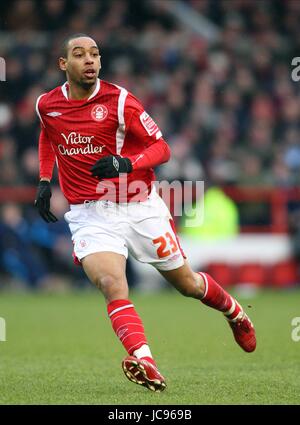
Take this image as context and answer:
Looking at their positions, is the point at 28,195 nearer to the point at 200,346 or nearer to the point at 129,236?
the point at 200,346

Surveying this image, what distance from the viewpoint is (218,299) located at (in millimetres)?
7191

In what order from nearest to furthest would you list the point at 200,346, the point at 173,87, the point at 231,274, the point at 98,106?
the point at 98,106, the point at 200,346, the point at 231,274, the point at 173,87

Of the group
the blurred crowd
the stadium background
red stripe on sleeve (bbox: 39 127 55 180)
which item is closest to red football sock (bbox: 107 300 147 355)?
red stripe on sleeve (bbox: 39 127 55 180)

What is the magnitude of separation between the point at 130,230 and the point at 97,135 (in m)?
0.63

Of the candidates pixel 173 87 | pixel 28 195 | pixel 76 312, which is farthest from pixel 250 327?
pixel 173 87

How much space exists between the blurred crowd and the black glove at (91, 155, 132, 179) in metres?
8.59

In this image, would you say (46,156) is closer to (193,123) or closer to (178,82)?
(193,123)

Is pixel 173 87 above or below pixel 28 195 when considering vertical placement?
above

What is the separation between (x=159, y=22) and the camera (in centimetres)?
1975

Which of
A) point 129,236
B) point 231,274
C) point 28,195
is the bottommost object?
point 231,274

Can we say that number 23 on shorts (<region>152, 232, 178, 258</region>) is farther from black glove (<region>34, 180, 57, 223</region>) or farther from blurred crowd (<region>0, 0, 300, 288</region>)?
blurred crowd (<region>0, 0, 300, 288</region>)

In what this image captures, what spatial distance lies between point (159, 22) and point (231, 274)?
664cm

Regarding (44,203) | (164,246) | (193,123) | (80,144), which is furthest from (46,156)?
(193,123)

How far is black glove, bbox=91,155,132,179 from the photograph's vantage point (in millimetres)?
6227
